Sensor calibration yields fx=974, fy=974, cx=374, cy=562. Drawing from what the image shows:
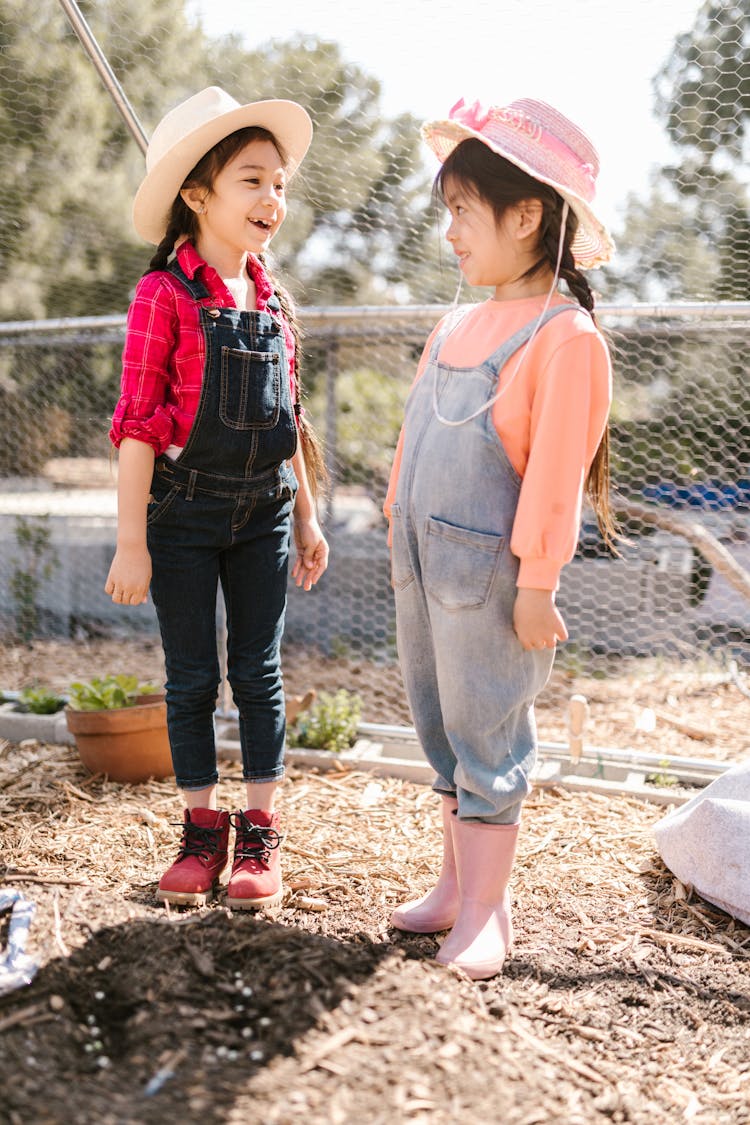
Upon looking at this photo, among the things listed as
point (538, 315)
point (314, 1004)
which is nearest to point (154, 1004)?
point (314, 1004)

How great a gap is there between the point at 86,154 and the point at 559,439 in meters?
3.28

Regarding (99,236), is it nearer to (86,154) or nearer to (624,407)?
(86,154)

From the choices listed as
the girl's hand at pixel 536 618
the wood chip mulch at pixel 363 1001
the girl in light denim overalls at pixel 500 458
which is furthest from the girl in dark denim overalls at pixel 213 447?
the girl's hand at pixel 536 618

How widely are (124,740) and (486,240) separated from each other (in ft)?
5.98

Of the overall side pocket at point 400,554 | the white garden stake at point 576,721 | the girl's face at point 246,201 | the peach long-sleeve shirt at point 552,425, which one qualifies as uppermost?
the girl's face at point 246,201

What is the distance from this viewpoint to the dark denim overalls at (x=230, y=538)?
6.27 ft

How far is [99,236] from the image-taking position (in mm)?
4824

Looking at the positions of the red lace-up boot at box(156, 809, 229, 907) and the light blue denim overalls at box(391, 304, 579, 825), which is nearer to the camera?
the light blue denim overalls at box(391, 304, 579, 825)

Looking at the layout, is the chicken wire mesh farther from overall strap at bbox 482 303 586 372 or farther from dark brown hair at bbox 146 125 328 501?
overall strap at bbox 482 303 586 372

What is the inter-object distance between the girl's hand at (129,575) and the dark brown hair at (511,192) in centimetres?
87

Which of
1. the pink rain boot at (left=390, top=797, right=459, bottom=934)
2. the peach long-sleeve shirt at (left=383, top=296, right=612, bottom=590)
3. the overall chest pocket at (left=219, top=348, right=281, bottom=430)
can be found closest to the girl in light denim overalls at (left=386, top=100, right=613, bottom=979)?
the peach long-sleeve shirt at (left=383, top=296, right=612, bottom=590)

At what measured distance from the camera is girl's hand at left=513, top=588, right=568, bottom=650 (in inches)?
62.7

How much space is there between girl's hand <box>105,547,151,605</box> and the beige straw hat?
2.23 feet

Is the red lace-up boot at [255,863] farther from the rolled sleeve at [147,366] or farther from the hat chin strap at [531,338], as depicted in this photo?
the hat chin strap at [531,338]
